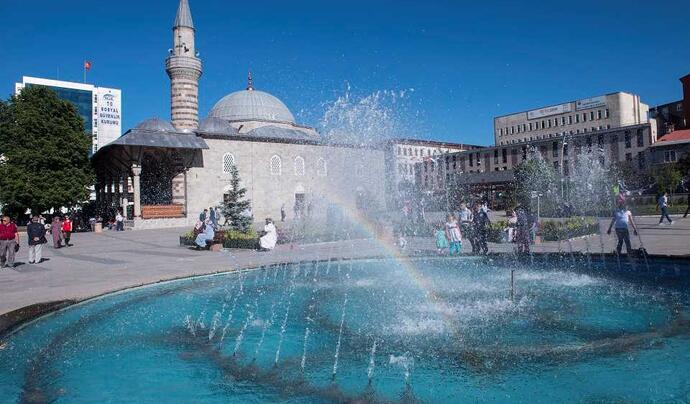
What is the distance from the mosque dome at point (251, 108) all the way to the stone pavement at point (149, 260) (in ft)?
92.9

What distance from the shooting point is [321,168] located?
133 ft

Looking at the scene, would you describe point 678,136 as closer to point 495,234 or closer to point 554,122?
point 554,122

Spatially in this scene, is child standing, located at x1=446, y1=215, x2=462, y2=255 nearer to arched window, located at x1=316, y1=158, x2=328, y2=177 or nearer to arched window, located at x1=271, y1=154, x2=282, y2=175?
arched window, located at x1=271, y1=154, x2=282, y2=175

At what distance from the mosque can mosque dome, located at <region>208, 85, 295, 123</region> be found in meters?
4.84

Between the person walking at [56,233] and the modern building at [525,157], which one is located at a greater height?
the modern building at [525,157]

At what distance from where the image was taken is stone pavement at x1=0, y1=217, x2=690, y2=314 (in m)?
8.55

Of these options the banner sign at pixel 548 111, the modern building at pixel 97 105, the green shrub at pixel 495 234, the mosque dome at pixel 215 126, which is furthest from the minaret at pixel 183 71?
the banner sign at pixel 548 111

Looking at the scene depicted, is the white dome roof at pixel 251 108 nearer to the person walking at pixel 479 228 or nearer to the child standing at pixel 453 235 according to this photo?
the child standing at pixel 453 235

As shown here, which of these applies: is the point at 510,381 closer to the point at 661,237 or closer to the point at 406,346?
the point at 406,346

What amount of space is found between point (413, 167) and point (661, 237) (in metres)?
53.3

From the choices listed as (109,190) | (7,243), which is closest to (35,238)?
(7,243)

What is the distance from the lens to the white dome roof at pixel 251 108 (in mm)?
45125

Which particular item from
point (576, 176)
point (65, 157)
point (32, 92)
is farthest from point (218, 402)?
point (576, 176)

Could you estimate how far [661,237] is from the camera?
1455 cm
